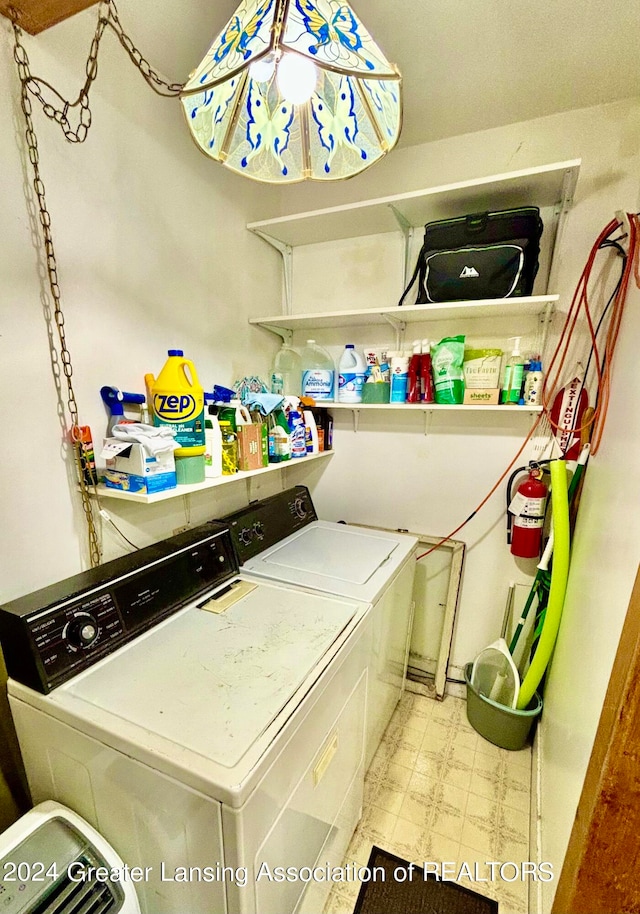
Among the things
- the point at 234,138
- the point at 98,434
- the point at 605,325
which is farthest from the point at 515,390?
the point at 98,434

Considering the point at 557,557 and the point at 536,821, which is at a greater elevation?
the point at 557,557

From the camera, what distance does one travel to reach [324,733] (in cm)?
95

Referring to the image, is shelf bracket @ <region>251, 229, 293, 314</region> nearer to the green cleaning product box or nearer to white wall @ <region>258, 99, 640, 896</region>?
white wall @ <region>258, 99, 640, 896</region>

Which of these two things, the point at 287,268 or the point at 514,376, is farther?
the point at 287,268

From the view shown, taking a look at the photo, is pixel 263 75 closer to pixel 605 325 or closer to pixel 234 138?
pixel 234 138

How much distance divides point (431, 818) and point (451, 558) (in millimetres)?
1018

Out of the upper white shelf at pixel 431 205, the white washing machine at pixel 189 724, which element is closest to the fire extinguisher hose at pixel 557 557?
the white washing machine at pixel 189 724

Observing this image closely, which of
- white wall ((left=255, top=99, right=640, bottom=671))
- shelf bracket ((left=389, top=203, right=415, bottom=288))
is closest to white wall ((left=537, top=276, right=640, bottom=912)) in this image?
white wall ((left=255, top=99, right=640, bottom=671))

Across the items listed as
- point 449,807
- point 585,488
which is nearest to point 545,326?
point 585,488

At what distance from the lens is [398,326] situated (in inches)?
71.7

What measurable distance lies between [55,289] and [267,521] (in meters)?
1.08

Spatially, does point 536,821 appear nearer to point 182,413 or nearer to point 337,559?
point 337,559

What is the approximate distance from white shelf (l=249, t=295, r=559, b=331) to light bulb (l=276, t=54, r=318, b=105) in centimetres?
77

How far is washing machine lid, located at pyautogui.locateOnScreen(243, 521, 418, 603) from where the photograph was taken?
1.30 metres
